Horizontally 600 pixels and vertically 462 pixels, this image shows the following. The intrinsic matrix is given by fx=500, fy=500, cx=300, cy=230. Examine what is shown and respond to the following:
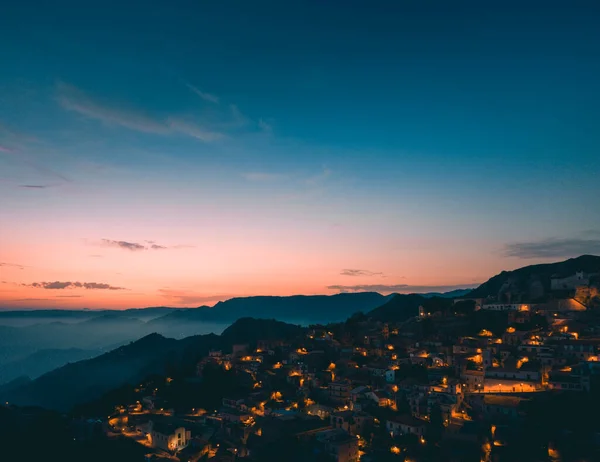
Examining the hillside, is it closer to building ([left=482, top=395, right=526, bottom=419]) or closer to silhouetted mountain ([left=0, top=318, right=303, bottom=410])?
silhouetted mountain ([left=0, top=318, right=303, bottom=410])

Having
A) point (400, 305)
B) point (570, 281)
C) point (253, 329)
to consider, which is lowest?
point (253, 329)

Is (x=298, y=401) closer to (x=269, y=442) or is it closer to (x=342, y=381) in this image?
(x=342, y=381)

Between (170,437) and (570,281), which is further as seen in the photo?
(570,281)

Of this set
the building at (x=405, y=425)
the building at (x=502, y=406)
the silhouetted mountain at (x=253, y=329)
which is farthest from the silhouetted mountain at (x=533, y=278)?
the silhouetted mountain at (x=253, y=329)

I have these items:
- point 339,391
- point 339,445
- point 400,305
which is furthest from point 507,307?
point 400,305

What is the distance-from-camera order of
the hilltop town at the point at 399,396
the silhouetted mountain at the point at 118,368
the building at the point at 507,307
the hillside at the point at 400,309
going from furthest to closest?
1. the silhouetted mountain at the point at 118,368
2. the hillside at the point at 400,309
3. the building at the point at 507,307
4. the hilltop town at the point at 399,396

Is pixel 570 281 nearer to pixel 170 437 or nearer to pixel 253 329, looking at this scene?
pixel 170 437

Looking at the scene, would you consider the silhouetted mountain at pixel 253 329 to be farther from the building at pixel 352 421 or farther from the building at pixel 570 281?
the building at pixel 352 421
